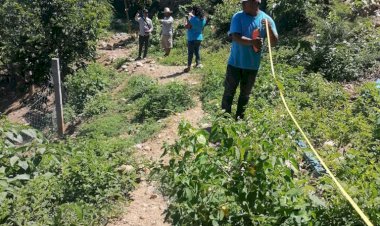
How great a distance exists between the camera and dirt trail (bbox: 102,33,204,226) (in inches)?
175

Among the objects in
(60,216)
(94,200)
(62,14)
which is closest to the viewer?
(60,216)

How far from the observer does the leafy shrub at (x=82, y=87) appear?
9.75 m

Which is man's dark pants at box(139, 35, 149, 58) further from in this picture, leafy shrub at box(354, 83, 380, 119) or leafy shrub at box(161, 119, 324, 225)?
leafy shrub at box(161, 119, 324, 225)

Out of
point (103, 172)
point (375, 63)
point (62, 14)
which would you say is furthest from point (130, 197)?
point (62, 14)

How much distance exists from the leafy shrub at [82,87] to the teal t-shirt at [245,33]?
492 centimetres

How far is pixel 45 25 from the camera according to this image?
31.2 feet

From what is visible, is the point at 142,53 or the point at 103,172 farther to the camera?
the point at 142,53

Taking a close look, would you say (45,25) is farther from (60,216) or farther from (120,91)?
(60,216)

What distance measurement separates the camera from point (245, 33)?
5.33 meters

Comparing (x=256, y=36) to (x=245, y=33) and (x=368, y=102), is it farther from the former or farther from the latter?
(x=368, y=102)

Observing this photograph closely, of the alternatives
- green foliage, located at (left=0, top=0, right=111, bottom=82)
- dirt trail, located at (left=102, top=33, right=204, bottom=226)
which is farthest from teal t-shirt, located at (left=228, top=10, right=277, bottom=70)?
green foliage, located at (left=0, top=0, right=111, bottom=82)

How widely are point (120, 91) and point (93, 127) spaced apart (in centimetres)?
232

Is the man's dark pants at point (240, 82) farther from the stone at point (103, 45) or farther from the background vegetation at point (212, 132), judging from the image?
the stone at point (103, 45)

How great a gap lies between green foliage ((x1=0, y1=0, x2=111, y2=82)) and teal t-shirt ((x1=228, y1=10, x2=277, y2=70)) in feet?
16.1
